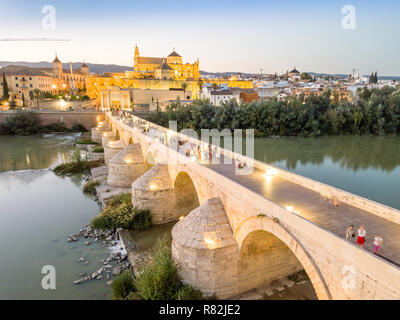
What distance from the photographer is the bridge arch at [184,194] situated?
1055 centimetres

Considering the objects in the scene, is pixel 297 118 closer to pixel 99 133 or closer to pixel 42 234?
pixel 99 133

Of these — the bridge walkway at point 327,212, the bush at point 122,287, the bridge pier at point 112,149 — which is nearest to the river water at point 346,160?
the bridge walkway at point 327,212

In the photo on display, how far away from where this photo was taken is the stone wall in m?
35.0

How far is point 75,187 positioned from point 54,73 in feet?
156

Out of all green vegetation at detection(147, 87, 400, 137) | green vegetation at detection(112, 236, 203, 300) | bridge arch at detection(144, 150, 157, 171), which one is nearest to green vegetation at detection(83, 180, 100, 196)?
bridge arch at detection(144, 150, 157, 171)

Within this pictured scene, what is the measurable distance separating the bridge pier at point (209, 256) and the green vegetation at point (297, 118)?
22527 millimetres

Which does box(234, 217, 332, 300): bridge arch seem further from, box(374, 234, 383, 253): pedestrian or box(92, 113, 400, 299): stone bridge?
box(374, 234, 383, 253): pedestrian

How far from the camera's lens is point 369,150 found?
2284 cm

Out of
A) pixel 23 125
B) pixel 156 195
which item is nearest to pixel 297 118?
pixel 156 195

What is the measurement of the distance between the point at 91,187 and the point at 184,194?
608cm

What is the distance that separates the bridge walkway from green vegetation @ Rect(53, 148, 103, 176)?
13408mm

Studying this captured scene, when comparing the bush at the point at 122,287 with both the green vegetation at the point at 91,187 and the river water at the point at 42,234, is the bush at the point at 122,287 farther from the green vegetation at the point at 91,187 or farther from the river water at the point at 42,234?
A: the green vegetation at the point at 91,187

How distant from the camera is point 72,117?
36094 mm
